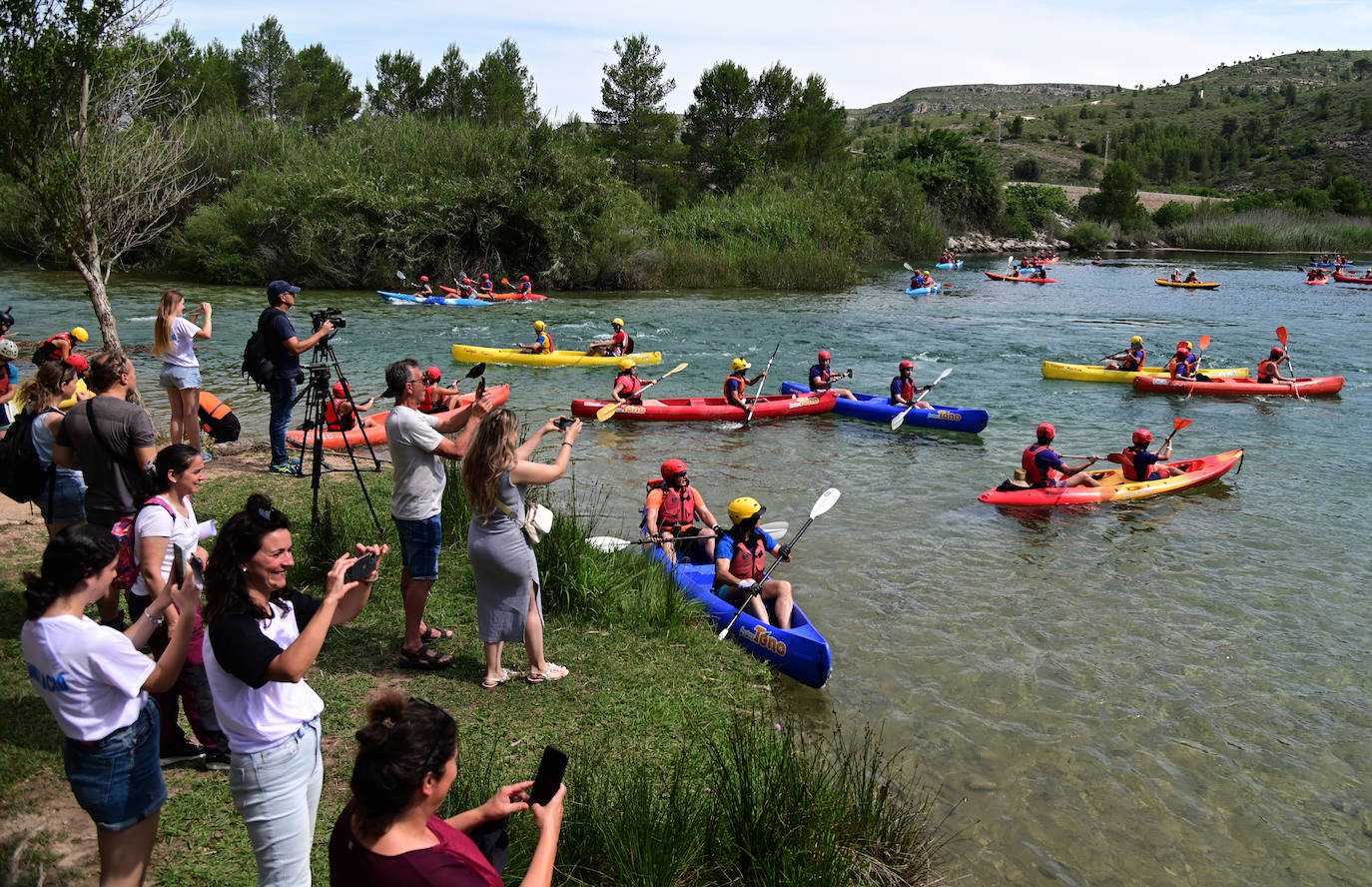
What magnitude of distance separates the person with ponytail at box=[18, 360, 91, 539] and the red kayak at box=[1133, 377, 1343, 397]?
702 inches

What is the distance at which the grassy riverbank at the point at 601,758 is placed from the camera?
→ 3.87 m

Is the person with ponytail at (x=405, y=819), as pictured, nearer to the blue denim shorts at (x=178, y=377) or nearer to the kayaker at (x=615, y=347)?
the blue denim shorts at (x=178, y=377)

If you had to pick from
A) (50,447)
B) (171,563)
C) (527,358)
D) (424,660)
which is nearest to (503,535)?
(424,660)

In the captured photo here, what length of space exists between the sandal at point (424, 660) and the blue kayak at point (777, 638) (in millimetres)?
2023

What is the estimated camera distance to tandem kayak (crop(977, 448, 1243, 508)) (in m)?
11.0

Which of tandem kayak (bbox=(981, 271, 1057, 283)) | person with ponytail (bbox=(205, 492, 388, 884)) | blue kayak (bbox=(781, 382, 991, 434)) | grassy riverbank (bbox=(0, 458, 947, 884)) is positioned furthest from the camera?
tandem kayak (bbox=(981, 271, 1057, 283))

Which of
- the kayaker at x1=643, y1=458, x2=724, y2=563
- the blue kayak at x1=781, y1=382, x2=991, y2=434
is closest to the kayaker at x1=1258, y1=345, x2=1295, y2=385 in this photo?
the blue kayak at x1=781, y1=382, x2=991, y2=434

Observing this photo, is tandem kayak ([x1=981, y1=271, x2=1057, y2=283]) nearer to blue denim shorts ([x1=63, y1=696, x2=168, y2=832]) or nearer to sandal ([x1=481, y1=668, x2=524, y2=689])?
sandal ([x1=481, y1=668, x2=524, y2=689])

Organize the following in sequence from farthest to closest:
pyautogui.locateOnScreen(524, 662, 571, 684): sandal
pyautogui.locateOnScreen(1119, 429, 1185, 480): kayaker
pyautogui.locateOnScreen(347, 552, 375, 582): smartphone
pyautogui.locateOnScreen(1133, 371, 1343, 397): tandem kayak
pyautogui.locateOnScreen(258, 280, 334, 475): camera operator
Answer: pyautogui.locateOnScreen(1133, 371, 1343, 397): tandem kayak, pyautogui.locateOnScreen(1119, 429, 1185, 480): kayaker, pyautogui.locateOnScreen(258, 280, 334, 475): camera operator, pyautogui.locateOnScreen(524, 662, 571, 684): sandal, pyautogui.locateOnScreen(347, 552, 375, 582): smartphone

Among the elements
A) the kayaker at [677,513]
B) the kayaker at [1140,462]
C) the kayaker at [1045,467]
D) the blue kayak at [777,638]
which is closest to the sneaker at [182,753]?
the blue kayak at [777,638]

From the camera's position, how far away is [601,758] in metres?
4.55

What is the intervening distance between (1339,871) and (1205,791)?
77cm

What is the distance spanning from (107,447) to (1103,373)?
18213 millimetres

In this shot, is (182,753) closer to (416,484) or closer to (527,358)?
(416,484)
